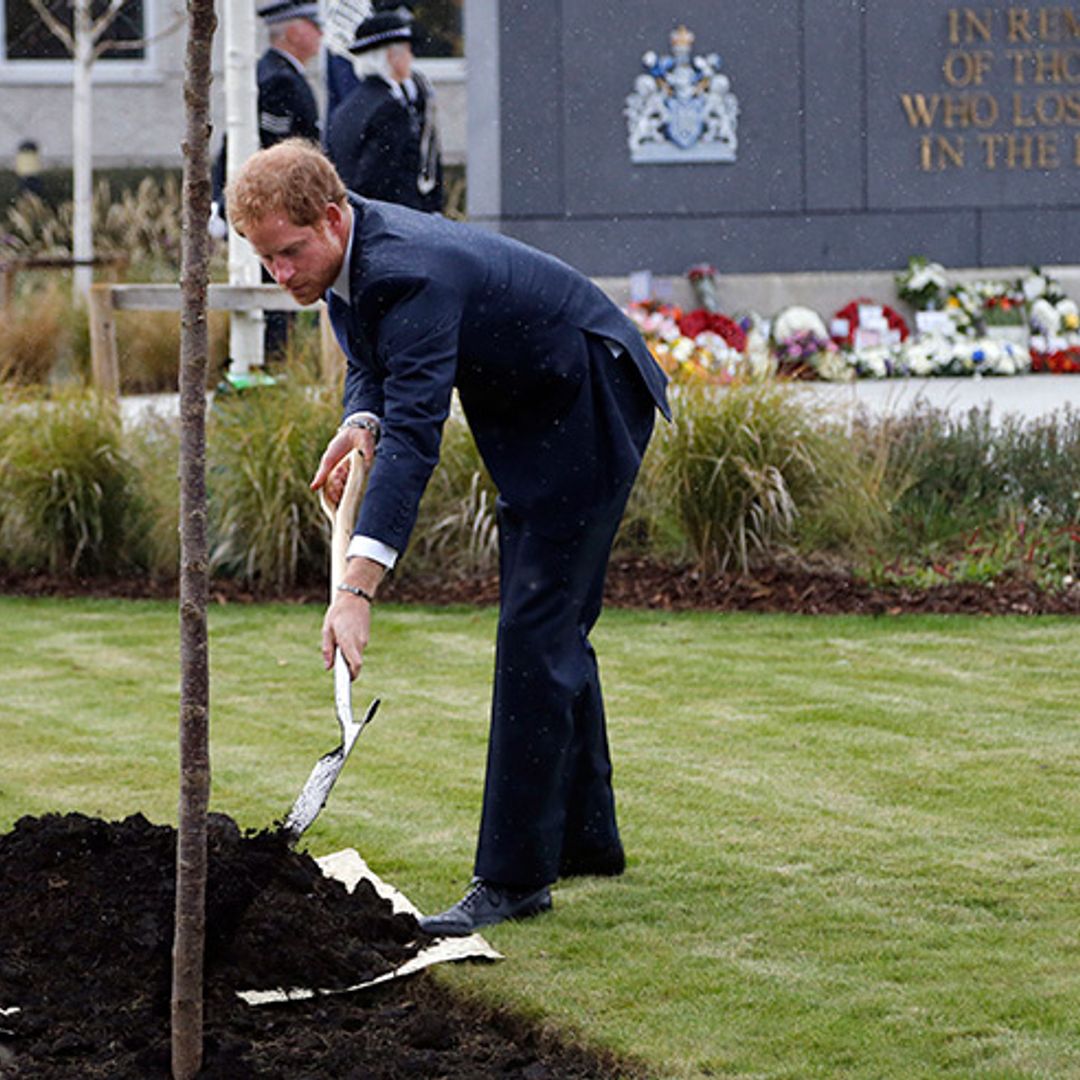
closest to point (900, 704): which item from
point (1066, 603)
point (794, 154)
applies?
point (1066, 603)

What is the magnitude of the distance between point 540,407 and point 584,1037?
1282 mm

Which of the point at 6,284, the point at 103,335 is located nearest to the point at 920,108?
the point at 6,284

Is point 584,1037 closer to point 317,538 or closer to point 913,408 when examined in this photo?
point 317,538

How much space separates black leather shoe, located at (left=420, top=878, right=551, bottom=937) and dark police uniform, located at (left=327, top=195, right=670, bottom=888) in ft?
0.11

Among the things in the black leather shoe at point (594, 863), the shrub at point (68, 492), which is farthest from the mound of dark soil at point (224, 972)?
the shrub at point (68, 492)

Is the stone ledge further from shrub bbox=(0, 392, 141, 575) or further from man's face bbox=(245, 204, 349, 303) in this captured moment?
man's face bbox=(245, 204, 349, 303)

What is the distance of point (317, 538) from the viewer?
8.48 metres

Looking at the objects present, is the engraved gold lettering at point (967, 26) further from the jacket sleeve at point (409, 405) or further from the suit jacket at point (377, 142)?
the jacket sleeve at point (409, 405)

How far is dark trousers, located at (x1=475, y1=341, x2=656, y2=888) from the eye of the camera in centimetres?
433

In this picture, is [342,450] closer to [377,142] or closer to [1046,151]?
[377,142]

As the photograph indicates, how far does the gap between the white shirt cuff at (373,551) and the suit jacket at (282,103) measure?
9018mm

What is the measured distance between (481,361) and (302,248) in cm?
52

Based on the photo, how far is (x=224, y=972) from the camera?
152 inches

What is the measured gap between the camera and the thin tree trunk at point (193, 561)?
3084 mm
